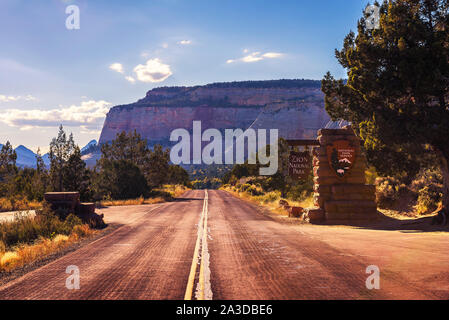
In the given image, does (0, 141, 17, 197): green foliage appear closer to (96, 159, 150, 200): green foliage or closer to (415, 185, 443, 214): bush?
(96, 159, 150, 200): green foliage

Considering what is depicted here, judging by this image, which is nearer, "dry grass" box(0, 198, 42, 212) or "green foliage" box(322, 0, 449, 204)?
"green foliage" box(322, 0, 449, 204)

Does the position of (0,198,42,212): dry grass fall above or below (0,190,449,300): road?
below

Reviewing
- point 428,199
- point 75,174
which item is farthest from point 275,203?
point 75,174

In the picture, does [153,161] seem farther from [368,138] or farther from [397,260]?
[397,260]

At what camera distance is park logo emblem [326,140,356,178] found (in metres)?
18.7

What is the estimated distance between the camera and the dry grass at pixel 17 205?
85.3 feet

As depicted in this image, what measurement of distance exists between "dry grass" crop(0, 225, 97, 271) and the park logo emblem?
1278 cm

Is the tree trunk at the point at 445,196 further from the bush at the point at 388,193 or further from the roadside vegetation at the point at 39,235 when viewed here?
the roadside vegetation at the point at 39,235

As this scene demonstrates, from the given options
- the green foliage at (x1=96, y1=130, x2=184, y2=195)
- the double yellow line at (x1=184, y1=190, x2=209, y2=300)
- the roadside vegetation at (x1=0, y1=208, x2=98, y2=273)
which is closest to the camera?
the double yellow line at (x1=184, y1=190, x2=209, y2=300)

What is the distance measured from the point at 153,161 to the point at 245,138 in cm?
13125

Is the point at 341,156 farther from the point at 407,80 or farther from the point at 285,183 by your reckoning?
the point at 285,183

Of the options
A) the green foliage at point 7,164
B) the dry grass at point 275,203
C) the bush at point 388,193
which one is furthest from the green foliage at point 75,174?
the bush at point 388,193

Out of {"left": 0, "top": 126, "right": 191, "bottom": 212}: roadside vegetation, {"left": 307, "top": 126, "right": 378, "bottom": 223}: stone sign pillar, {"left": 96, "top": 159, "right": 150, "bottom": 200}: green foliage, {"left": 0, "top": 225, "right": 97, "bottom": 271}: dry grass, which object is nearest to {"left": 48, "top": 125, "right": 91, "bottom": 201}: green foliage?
{"left": 0, "top": 126, "right": 191, "bottom": 212}: roadside vegetation

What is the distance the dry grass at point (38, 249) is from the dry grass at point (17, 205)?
528 inches
